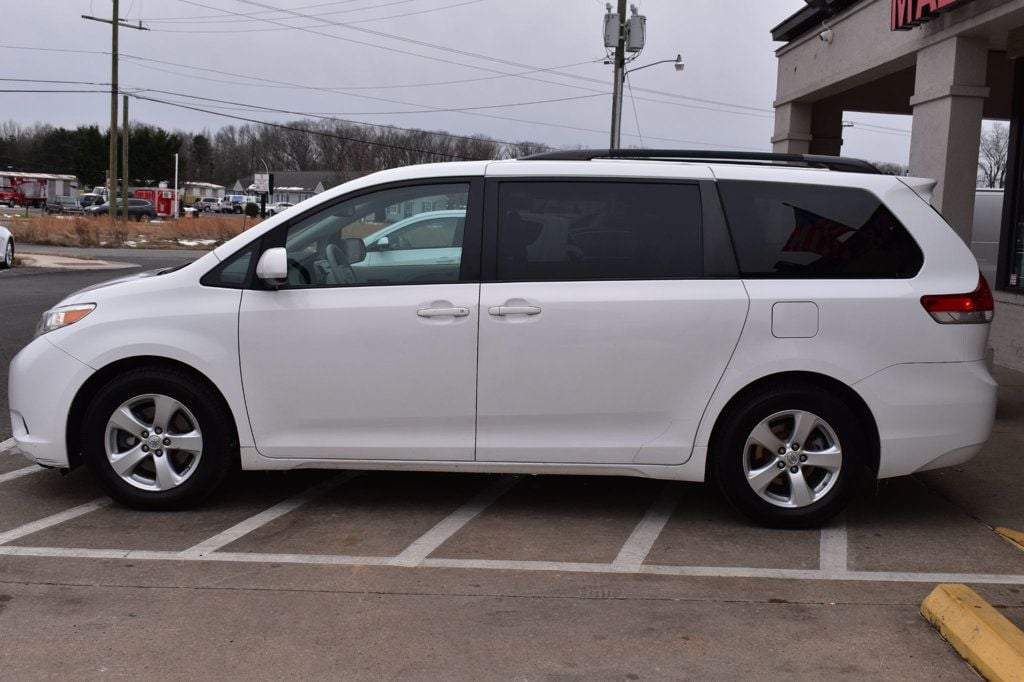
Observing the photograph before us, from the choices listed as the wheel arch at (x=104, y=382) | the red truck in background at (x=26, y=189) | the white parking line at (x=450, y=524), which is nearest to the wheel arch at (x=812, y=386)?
the white parking line at (x=450, y=524)

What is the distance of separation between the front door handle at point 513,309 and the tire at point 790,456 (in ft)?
3.69

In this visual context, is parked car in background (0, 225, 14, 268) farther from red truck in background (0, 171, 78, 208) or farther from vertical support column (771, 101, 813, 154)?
red truck in background (0, 171, 78, 208)

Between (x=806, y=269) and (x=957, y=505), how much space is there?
1.81 m

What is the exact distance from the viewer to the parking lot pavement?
3869 millimetres

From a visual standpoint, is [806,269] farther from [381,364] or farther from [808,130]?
[808,130]

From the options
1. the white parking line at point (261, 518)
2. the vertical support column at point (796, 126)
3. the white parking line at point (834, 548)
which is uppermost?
the vertical support column at point (796, 126)

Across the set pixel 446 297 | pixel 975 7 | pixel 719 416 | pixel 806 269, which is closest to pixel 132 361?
pixel 446 297

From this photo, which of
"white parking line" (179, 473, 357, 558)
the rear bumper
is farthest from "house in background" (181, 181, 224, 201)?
the rear bumper

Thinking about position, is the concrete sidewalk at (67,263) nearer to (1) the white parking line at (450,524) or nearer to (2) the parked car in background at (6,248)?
(2) the parked car in background at (6,248)

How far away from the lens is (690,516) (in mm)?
5781

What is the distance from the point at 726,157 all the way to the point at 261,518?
3105mm

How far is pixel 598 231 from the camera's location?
545cm

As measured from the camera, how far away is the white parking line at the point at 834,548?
4.97m

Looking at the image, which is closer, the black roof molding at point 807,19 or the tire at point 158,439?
the tire at point 158,439
